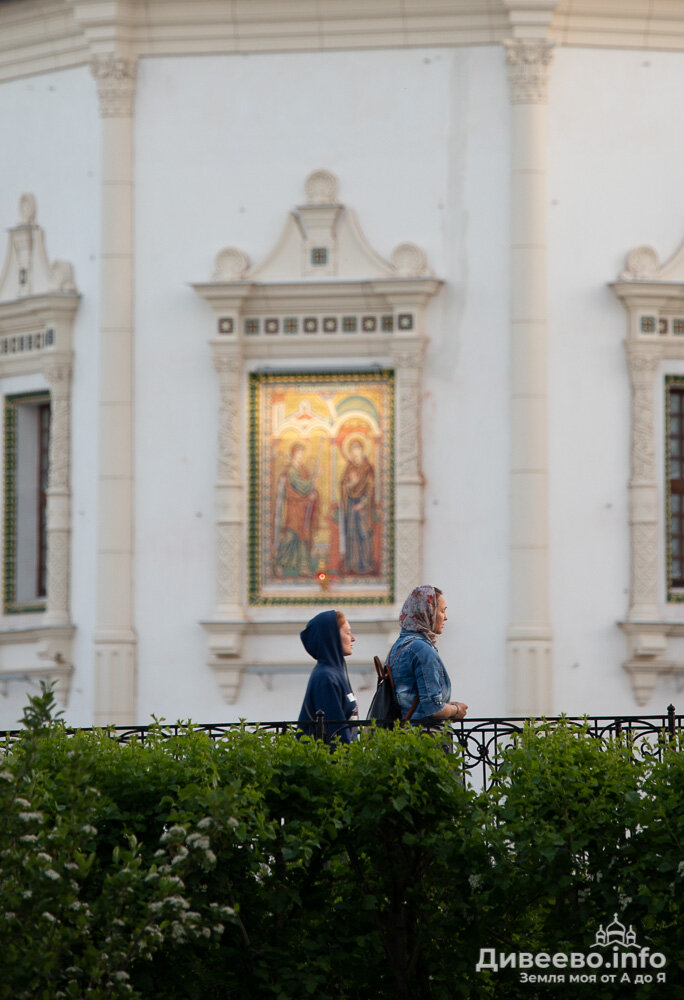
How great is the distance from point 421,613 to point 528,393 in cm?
558

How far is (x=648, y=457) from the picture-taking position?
49.7 feet

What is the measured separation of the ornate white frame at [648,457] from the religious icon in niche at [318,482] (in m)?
2.10

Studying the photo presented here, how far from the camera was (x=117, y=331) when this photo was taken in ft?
51.2

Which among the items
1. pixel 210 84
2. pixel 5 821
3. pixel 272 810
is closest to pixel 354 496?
pixel 210 84

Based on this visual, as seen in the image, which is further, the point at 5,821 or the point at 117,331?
the point at 117,331

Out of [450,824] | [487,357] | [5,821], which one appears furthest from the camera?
[487,357]

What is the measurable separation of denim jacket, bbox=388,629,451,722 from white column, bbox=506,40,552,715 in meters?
5.15

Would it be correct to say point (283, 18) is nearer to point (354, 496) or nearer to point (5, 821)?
point (354, 496)

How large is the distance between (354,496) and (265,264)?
2.12 meters

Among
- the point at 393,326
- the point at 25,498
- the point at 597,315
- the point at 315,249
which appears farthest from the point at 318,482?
the point at 25,498

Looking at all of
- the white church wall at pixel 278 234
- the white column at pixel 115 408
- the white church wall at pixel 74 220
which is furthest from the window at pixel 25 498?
the white church wall at pixel 278 234

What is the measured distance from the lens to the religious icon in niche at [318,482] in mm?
15414

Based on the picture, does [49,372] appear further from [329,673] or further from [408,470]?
[329,673]

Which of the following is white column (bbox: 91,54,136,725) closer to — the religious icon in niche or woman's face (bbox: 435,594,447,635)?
the religious icon in niche
